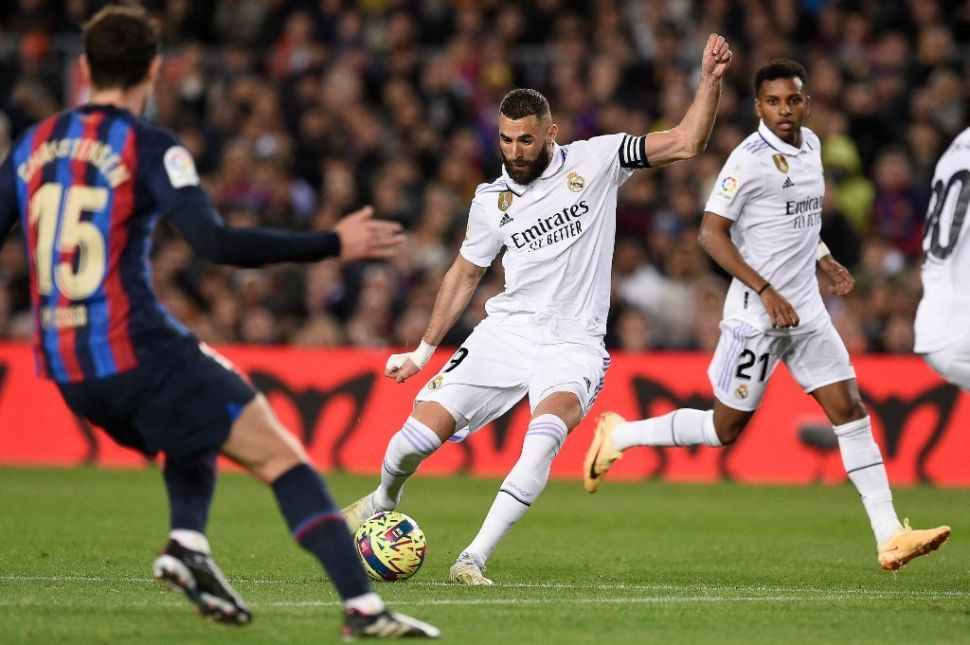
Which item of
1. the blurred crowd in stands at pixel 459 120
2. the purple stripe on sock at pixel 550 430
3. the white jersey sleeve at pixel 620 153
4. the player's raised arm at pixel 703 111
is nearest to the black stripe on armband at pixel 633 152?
the white jersey sleeve at pixel 620 153

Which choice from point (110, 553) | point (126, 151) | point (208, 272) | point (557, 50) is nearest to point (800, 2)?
point (557, 50)

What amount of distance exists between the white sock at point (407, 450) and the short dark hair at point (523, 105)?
Result: 165 cm

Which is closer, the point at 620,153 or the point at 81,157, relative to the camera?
the point at 81,157

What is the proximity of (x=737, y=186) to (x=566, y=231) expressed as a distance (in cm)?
116

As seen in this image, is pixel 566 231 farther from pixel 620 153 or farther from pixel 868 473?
pixel 868 473

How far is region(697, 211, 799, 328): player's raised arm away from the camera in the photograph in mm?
8547

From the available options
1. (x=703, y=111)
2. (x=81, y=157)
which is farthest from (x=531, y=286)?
(x=81, y=157)

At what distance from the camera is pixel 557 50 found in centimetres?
1939

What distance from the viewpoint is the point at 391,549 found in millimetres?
8023

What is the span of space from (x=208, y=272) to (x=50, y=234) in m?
12.3

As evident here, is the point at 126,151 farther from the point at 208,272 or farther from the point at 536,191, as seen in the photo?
the point at 208,272

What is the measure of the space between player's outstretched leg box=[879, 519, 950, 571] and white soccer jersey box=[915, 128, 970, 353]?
1221 mm

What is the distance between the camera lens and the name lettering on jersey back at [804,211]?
356 inches

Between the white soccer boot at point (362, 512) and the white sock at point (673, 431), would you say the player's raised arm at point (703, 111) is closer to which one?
the white sock at point (673, 431)
